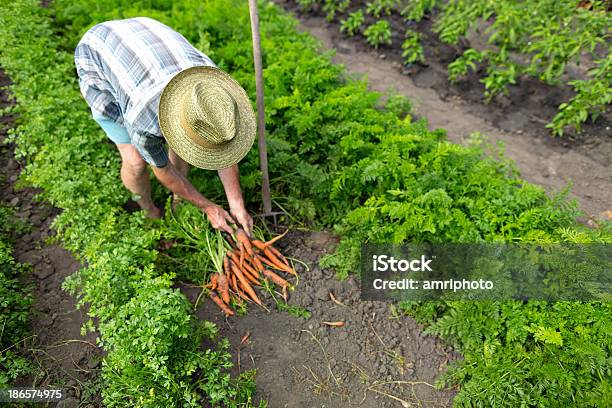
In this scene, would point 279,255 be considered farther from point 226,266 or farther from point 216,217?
point 216,217

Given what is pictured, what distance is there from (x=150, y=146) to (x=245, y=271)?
1.25 metres

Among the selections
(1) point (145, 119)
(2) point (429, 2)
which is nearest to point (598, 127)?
(2) point (429, 2)

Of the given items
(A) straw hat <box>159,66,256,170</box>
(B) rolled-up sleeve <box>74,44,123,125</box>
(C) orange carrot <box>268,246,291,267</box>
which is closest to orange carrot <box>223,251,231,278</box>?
(C) orange carrot <box>268,246,291,267</box>

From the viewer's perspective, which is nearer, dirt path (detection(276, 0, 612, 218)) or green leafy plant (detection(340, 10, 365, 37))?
dirt path (detection(276, 0, 612, 218))

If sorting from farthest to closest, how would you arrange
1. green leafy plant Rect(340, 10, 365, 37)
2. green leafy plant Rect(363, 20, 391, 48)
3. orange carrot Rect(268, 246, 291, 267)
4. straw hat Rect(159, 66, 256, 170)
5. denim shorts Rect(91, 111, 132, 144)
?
1. green leafy plant Rect(340, 10, 365, 37)
2. green leafy plant Rect(363, 20, 391, 48)
3. orange carrot Rect(268, 246, 291, 267)
4. denim shorts Rect(91, 111, 132, 144)
5. straw hat Rect(159, 66, 256, 170)

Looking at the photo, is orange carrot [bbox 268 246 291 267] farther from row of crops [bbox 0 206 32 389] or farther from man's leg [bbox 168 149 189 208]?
row of crops [bbox 0 206 32 389]

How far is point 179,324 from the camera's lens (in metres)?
2.80

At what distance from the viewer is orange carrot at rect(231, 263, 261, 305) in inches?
134

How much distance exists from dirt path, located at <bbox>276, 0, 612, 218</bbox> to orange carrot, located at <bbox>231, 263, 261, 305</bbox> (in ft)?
9.67

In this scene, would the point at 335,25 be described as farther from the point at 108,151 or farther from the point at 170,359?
the point at 170,359

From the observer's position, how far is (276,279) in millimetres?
3520

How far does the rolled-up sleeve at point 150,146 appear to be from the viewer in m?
2.86

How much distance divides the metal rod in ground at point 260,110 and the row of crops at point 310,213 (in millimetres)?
181

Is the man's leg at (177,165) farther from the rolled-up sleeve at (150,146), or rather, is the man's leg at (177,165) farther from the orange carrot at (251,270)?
the orange carrot at (251,270)
